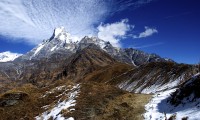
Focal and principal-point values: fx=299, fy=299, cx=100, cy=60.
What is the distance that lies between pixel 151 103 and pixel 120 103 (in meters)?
3.48

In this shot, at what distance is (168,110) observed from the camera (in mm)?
27688

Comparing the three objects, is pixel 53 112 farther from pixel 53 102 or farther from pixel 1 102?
pixel 1 102

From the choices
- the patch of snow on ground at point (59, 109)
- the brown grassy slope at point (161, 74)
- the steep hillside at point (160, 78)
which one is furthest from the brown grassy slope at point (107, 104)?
the brown grassy slope at point (161, 74)

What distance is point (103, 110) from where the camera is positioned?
31188 millimetres

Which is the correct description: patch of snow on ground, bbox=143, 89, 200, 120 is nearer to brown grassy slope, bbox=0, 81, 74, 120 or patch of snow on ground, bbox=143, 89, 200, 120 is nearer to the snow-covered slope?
the snow-covered slope

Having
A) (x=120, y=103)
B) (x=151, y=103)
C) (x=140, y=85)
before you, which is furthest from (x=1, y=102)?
(x=140, y=85)

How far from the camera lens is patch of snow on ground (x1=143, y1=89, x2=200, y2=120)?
23.8 meters

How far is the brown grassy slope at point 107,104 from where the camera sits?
29578 mm

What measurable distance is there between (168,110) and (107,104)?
7.88m

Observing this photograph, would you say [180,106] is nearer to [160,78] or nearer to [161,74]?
[160,78]

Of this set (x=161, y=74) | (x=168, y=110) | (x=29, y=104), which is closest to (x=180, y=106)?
(x=168, y=110)

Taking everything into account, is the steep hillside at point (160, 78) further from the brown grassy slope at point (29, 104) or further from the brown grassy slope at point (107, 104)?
the brown grassy slope at point (29, 104)

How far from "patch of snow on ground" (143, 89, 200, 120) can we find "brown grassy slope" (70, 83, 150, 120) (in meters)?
0.93

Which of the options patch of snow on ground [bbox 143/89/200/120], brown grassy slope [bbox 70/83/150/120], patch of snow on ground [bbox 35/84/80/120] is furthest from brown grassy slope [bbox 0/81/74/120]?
patch of snow on ground [bbox 143/89/200/120]
